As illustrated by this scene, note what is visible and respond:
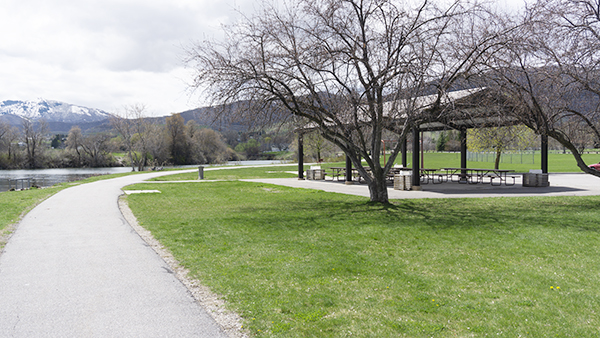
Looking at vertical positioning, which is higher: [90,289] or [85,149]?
[85,149]

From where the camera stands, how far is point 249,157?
89.0 metres

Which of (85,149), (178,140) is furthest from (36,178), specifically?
(178,140)

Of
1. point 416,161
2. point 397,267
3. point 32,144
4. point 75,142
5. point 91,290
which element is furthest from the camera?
point 75,142

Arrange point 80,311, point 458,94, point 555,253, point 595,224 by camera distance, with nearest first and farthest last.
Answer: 1. point 80,311
2. point 555,253
3. point 595,224
4. point 458,94

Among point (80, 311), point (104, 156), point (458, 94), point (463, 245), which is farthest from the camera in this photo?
point (104, 156)

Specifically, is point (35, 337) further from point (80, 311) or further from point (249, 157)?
point (249, 157)

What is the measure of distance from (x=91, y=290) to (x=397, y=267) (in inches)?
166

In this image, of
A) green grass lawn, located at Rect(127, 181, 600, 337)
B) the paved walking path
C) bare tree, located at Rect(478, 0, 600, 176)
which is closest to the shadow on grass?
green grass lawn, located at Rect(127, 181, 600, 337)

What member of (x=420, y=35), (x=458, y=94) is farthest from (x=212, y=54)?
(x=458, y=94)

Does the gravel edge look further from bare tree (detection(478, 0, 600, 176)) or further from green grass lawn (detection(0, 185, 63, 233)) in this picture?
bare tree (detection(478, 0, 600, 176))

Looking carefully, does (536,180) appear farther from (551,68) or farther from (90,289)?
(90,289)

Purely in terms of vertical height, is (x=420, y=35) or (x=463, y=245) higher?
(x=420, y=35)

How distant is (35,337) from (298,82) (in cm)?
987

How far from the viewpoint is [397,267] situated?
5805mm
